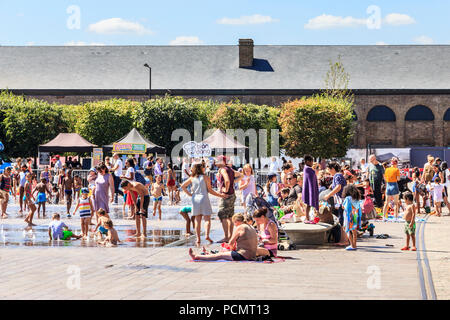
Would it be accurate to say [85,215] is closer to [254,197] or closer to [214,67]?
[254,197]

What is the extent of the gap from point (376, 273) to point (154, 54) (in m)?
55.2

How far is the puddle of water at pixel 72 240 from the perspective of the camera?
1374 cm

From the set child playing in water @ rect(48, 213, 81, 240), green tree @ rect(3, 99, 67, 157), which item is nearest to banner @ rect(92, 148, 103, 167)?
green tree @ rect(3, 99, 67, 157)

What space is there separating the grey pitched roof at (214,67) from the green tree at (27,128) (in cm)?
1163

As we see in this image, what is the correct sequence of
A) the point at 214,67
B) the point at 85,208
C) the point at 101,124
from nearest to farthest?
1. the point at 85,208
2. the point at 101,124
3. the point at 214,67

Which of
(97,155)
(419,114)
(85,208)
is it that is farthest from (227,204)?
(419,114)

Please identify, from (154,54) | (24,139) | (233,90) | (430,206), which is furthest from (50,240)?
(154,54)

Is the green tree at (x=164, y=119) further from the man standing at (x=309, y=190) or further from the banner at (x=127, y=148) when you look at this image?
the man standing at (x=309, y=190)

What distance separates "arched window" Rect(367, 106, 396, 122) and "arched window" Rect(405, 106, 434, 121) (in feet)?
4.28

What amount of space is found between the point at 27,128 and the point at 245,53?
859 inches

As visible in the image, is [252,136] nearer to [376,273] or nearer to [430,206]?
[430,206]

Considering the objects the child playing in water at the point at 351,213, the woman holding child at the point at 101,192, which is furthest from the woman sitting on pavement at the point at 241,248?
the woman holding child at the point at 101,192

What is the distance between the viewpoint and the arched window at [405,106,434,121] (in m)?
58.9

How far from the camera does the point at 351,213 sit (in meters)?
12.7
